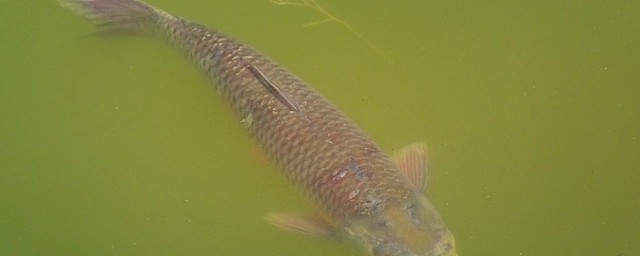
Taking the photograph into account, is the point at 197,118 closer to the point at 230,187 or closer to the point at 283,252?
the point at 230,187

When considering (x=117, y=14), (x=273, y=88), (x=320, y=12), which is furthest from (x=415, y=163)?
(x=117, y=14)

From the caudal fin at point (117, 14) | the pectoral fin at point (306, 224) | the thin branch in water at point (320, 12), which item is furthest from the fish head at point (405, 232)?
the caudal fin at point (117, 14)

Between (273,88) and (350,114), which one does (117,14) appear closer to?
(273,88)

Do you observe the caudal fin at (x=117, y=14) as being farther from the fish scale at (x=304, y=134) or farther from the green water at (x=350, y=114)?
the fish scale at (x=304, y=134)

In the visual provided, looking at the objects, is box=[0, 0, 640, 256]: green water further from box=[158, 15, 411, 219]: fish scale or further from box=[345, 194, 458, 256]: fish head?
box=[345, 194, 458, 256]: fish head

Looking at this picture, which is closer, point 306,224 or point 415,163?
point 306,224
